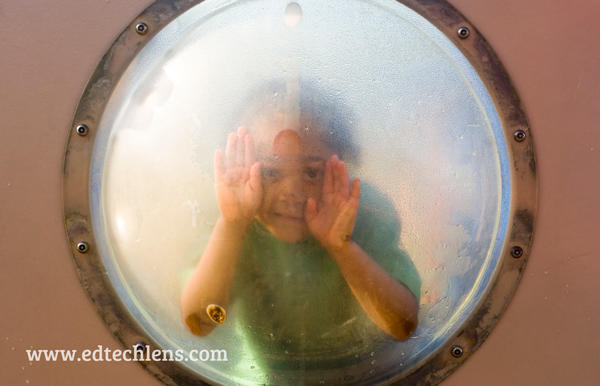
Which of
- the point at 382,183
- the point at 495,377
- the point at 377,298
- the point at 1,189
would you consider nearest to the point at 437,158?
the point at 382,183

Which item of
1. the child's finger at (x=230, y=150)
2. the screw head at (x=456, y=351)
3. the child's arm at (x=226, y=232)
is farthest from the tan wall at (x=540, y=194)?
the child's finger at (x=230, y=150)

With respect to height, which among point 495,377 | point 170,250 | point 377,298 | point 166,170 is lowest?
point 495,377

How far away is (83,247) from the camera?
2.62ft

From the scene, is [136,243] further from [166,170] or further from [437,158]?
[437,158]

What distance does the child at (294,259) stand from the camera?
2.60 feet

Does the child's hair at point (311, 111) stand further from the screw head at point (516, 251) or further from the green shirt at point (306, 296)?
the screw head at point (516, 251)

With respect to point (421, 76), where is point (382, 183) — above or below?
below

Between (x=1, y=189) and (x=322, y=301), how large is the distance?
0.49 m

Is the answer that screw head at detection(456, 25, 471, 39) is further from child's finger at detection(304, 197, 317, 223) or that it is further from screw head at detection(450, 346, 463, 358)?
screw head at detection(450, 346, 463, 358)

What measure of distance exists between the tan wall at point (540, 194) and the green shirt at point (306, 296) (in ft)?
0.52

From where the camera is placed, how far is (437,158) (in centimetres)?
79

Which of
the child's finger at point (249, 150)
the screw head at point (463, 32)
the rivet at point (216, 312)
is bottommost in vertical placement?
the rivet at point (216, 312)

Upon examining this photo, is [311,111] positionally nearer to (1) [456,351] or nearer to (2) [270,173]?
(2) [270,173]

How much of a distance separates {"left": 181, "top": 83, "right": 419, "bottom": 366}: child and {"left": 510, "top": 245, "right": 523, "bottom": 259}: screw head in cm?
14
